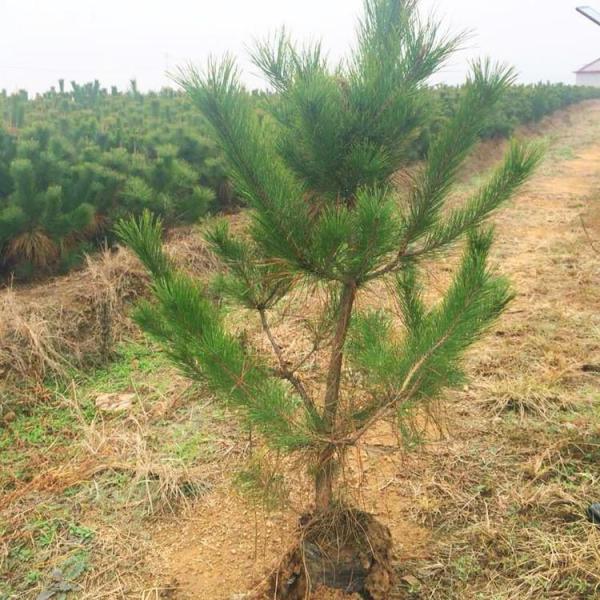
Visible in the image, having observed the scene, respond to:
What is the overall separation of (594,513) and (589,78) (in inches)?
1708

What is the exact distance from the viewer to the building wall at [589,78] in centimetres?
3809

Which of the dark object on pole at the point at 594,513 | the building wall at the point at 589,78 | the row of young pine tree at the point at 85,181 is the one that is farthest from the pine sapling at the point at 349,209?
the building wall at the point at 589,78

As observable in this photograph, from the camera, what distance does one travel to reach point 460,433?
9.62 ft

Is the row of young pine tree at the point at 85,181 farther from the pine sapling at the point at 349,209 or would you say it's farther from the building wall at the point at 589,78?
the building wall at the point at 589,78

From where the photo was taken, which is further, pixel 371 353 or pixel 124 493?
pixel 124 493

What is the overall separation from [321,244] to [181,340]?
17.7 inches

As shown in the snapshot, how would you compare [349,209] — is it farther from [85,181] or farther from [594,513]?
[85,181]

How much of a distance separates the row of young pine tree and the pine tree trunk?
1672 millimetres

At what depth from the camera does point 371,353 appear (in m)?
→ 1.59

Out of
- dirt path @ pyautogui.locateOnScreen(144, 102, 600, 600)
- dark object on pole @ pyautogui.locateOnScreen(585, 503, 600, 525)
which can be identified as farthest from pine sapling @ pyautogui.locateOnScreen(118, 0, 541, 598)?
dark object on pole @ pyautogui.locateOnScreen(585, 503, 600, 525)

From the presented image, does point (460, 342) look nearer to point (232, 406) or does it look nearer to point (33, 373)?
point (232, 406)

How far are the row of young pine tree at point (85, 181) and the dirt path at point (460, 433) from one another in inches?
58.8

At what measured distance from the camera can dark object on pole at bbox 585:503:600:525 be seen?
7.25 feet

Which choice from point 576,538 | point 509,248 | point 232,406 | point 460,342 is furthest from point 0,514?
point 509,248
